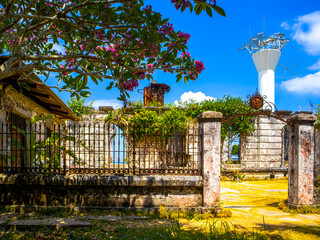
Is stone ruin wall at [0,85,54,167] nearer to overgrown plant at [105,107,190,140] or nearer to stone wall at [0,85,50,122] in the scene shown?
stone wall at [0,85,50,122]

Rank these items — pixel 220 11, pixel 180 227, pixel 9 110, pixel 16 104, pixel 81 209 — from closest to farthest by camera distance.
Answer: pixel 220 11
pixel 180 227
pixel 81 209
pixel 9 110
pixel 16 104

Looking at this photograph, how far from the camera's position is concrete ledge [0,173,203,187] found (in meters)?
5.62

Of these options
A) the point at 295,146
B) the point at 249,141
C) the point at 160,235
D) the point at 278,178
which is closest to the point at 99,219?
the point at 160,235

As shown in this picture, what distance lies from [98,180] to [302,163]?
524 cm

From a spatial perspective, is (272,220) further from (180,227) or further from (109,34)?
(109,34)

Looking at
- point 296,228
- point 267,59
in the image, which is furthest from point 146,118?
point 267,59

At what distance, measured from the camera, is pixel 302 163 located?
6363mm

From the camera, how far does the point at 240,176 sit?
13.3 meters

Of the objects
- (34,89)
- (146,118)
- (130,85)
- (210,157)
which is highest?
(34,89)

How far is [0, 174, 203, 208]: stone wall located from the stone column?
104 inches

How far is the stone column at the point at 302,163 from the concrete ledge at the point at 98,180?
267 cm

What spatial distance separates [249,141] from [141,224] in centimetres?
1077

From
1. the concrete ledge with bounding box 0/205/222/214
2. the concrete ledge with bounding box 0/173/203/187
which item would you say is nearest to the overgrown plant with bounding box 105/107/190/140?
the concrete ledge with bounding box 0/173/203/187

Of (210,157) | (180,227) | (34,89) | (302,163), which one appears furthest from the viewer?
(34,89)
